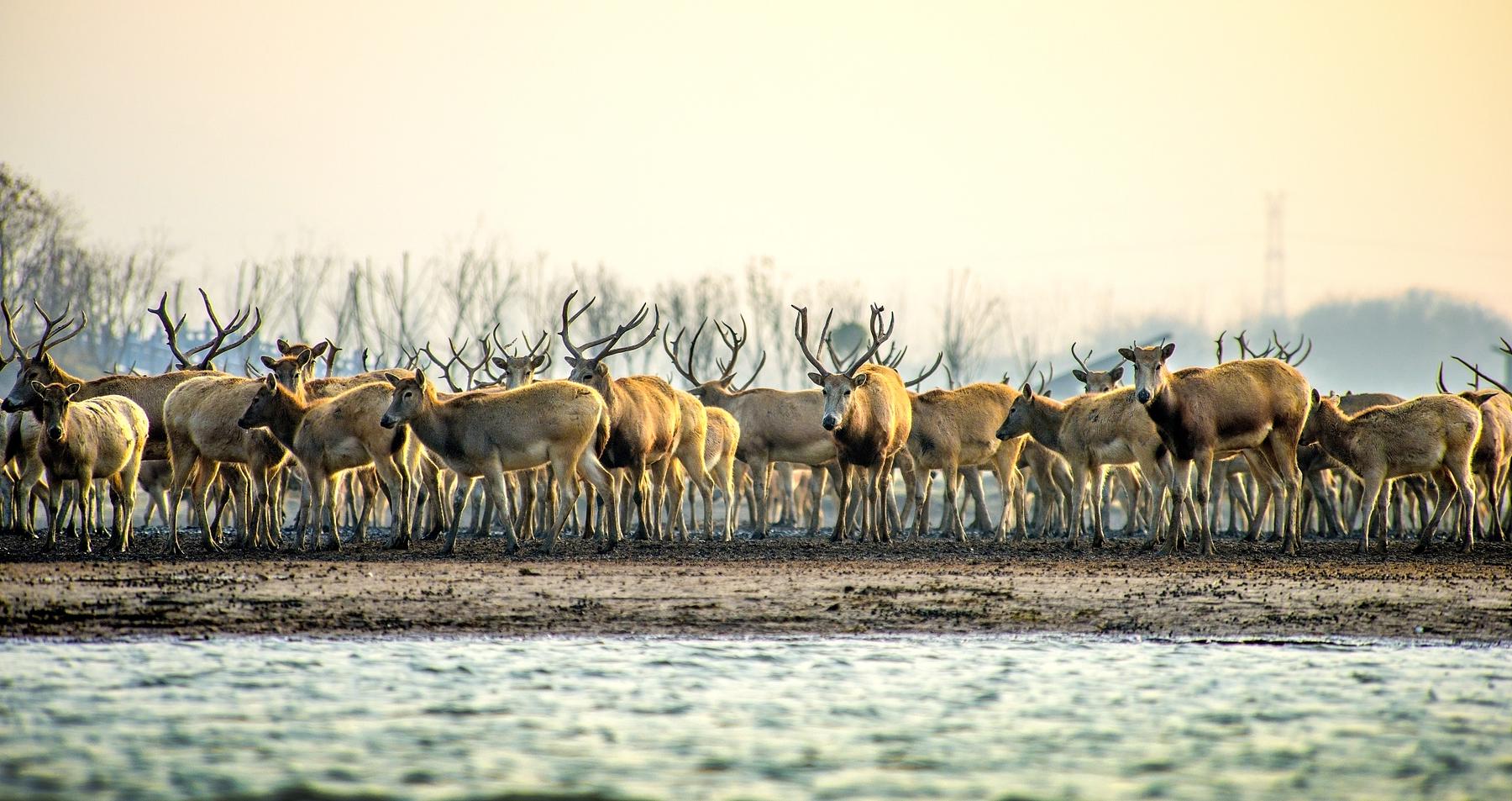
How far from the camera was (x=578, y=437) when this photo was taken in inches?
692

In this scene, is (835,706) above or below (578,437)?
below

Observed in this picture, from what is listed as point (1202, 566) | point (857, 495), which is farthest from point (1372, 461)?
point (857, 495)

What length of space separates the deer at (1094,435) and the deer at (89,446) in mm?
11914

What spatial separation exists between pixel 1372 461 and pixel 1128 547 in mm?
3240

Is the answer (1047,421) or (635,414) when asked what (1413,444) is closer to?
(1047,421)

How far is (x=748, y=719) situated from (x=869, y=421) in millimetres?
14996

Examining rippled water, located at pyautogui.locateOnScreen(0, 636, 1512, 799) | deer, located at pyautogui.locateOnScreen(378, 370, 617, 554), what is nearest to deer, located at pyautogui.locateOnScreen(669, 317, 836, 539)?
deer, located at pyautogui.locateOnScreen(378, 370, 617, 554)

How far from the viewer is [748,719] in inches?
299

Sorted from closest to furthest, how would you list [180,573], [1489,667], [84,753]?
[84,753] < [1489,667] < [180,573]

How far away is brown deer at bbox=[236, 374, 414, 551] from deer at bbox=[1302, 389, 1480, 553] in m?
11.6

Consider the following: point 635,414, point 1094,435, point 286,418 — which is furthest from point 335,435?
point 1094,435

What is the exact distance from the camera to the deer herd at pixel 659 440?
699 inches

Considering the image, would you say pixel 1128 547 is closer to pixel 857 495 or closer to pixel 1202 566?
pixel 1202 566

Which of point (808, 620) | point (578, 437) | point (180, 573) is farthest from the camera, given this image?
point (578, 437)
